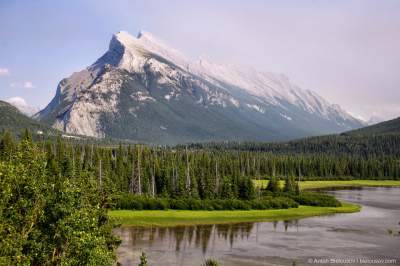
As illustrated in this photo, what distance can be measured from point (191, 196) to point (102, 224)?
249 ft

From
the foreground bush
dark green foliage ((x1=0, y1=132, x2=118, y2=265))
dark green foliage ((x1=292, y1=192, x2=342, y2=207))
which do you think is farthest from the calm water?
dark green foliage ((x1=0, y1=132, x2=118, y2=265))

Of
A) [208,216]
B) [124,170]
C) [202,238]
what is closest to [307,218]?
[208,216]

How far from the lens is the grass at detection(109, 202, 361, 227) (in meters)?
109

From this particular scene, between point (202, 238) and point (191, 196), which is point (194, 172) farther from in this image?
point (202, 238)

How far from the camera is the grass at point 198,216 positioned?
109000 millimetres

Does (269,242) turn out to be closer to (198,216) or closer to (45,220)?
(198,216)

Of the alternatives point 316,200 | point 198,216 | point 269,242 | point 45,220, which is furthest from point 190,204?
point 45,220

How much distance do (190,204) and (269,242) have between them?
38734 millimetres

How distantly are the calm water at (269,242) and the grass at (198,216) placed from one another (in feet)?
16.2

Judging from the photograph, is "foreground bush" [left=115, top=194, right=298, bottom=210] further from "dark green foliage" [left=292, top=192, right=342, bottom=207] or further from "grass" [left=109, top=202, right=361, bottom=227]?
"dark green foliage" [left=292, top=192, right=342, bottom=207]

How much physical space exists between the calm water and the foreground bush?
13.9m

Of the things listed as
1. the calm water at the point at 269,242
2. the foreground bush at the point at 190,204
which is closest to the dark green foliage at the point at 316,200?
the foreground bush at the point at 190,204

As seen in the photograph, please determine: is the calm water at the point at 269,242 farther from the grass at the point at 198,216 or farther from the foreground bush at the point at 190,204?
the foreground bush at the point at 190,204

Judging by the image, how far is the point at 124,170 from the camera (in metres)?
156
